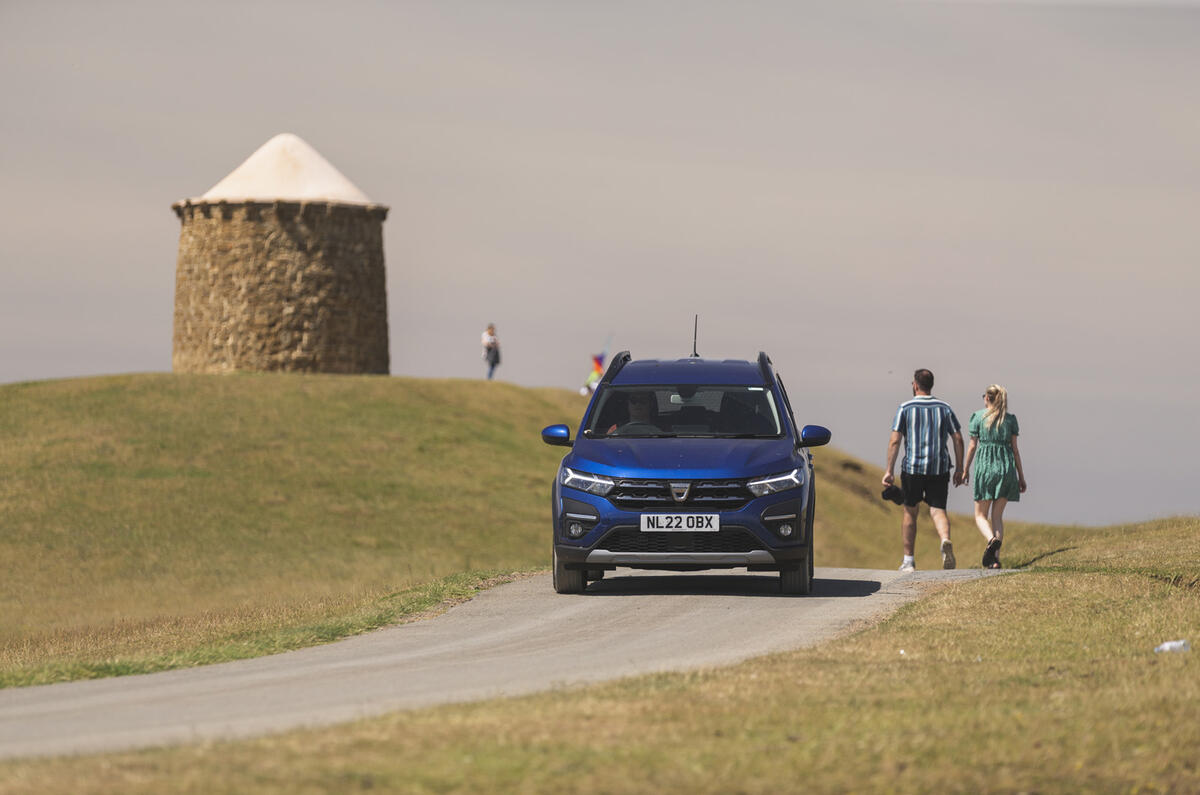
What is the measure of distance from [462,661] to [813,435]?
4796 mm

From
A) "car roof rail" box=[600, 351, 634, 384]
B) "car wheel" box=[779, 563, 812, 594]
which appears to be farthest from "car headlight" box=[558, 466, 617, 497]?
"car wheel" box=[779, 563, 812, 594]

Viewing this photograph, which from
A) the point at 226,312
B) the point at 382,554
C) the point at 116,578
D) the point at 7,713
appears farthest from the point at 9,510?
the point at 7,713

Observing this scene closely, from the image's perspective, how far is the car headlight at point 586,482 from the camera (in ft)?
44.1

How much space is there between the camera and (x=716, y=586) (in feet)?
51.3

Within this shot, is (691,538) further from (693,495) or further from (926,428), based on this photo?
(926,428)

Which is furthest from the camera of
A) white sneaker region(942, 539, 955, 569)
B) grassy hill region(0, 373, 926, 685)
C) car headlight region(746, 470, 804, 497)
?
grassy hill region(0, 373, 926, 685)

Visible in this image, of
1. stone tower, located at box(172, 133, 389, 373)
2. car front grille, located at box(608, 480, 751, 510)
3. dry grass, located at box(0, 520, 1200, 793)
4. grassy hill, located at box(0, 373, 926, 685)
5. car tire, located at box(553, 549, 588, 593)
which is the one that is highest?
stone tower, located at box(172, 133, 389, 373)

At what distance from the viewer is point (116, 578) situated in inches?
1091

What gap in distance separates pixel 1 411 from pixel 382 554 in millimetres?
15907

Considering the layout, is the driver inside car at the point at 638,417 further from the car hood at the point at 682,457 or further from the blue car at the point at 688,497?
the car hood at the point at 682,457

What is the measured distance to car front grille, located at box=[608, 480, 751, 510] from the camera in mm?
13344

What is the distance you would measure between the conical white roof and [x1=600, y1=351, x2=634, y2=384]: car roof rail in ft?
116

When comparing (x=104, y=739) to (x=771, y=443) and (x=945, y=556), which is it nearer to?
(x=771, y=443)

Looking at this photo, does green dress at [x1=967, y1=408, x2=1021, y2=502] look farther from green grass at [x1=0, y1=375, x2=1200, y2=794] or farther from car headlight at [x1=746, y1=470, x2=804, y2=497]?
car headlight at [x1=746, y1=470, x2=804, y2=497]
